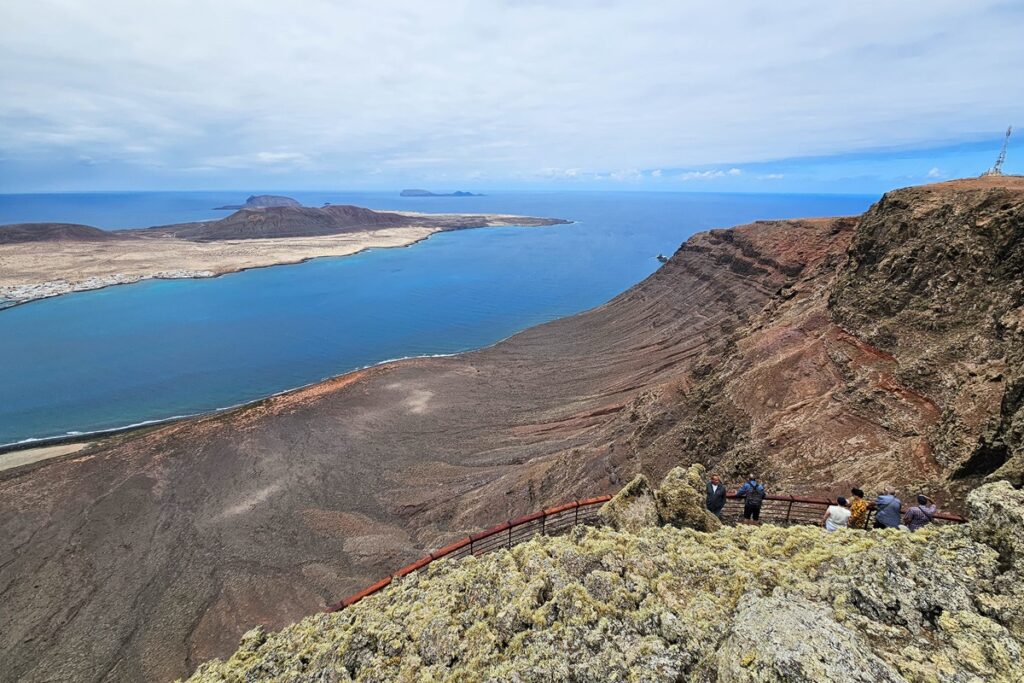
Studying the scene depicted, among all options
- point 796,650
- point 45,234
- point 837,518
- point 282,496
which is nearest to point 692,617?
point 796,650

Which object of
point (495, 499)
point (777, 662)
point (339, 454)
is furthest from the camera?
point (339, 454)

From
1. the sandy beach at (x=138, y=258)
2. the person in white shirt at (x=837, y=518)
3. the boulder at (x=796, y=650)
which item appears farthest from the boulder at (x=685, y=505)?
the sandy beach at (x=138, y=258)

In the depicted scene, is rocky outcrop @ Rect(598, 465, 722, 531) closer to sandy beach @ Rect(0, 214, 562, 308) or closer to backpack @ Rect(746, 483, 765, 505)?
backpack @ Rect(746, 483, 765, 505)

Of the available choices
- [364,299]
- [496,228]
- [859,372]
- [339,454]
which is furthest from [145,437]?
[496,228]

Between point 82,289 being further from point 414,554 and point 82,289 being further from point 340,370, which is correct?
point 414,554

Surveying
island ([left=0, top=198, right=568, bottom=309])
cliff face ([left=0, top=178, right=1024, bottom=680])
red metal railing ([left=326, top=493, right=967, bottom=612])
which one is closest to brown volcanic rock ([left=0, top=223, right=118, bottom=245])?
island ([left=0, top=198, right=568, bottom=309])

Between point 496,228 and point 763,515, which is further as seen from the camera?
point 496,228

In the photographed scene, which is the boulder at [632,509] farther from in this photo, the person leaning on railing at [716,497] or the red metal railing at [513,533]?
the person leaning on railing at [716,497]
